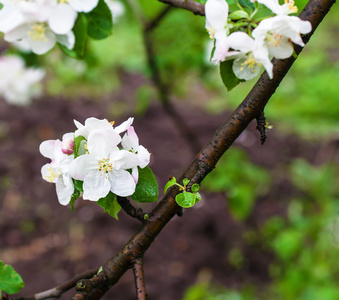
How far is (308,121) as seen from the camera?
13.7ft

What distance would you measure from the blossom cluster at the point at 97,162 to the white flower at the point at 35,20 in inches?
10.3

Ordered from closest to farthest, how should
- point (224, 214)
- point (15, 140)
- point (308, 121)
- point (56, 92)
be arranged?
1. point (224, 214)
2. point (15, 140)
3. point (308, 121)
4. point (56, 92)

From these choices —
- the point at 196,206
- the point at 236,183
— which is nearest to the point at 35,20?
the point at 236,183

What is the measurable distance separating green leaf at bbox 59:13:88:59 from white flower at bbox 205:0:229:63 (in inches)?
11.7

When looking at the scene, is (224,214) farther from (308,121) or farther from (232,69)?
(232,69)

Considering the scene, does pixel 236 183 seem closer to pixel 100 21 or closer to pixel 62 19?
pixel 100 21

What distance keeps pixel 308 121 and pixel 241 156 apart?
1798 mm

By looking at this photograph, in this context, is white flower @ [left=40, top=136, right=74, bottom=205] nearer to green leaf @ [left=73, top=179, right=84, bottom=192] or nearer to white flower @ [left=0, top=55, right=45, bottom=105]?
green leaf @ [left=73, top=179, right=84, bottom=192]

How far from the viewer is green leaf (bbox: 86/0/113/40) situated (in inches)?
38.3

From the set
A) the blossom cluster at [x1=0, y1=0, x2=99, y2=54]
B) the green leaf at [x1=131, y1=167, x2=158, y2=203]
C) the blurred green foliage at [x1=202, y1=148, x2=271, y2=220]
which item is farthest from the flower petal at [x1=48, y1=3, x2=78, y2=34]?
the blurred green foliage at [x1=202, y1=148, x2=271, y2=220]

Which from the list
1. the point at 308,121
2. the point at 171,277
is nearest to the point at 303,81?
the point at 308,121

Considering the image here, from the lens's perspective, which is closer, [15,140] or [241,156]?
[241,156]

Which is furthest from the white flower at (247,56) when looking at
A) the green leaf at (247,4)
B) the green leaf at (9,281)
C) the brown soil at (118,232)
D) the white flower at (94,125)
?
the brown soil at (118,232)

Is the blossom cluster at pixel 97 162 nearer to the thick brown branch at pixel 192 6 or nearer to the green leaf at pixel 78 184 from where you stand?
the green leaf at pixel 78 184
